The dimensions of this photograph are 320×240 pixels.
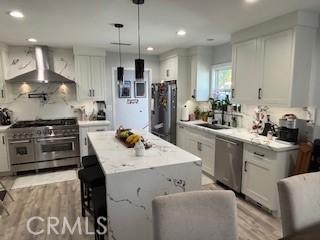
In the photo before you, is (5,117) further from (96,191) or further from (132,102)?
(96,191)

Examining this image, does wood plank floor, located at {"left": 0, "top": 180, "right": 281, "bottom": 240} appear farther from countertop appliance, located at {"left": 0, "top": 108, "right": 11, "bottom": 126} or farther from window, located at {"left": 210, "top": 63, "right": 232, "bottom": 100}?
window, located at {"left": 210, "top": 63, "right": 232, "bottom": 100}

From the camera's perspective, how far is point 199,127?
13.3 feet

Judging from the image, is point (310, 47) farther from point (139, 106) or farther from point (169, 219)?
point (139, 106)

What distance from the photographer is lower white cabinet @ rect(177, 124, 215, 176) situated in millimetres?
3803

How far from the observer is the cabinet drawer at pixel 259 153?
2.67 meters

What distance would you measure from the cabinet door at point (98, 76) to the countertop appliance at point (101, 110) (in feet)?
0.92

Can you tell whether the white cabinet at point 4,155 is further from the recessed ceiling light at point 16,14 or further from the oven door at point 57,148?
the recessed ceiling light at point 16,14

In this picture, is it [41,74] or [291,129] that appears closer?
[291,129]

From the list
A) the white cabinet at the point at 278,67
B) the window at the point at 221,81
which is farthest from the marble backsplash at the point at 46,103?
the white cabinet at the point at 278,67

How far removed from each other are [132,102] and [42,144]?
2.56m

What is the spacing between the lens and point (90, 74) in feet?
15.7

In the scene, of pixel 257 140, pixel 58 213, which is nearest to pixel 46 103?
pixel 58 213

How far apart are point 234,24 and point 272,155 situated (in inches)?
70.4

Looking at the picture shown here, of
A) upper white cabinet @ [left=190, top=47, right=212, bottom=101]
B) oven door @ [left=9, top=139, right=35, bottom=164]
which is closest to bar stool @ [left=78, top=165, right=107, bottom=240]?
oven door @ [left=9, top=139, right=35, bottom=164]
